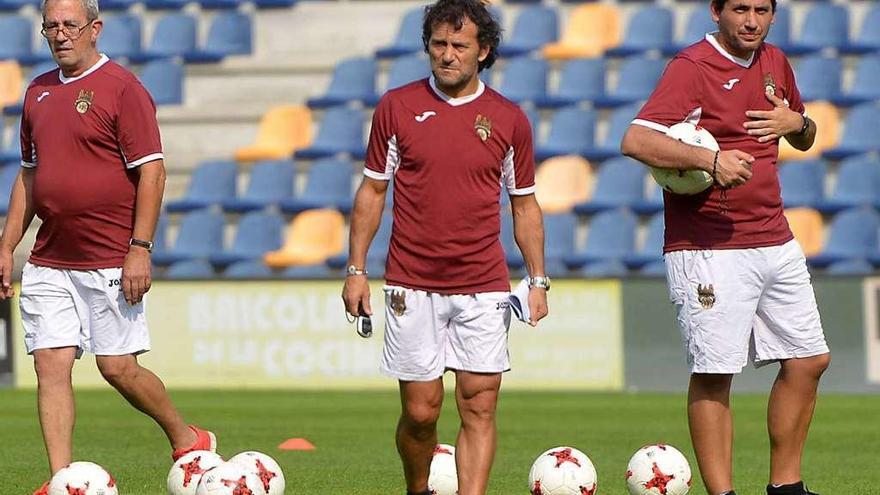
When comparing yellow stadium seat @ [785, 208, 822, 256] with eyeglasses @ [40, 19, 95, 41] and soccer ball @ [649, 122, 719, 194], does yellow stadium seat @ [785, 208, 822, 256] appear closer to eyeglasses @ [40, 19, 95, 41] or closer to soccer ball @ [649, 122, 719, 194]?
soccer ball @ [649, 122, 719, 194]

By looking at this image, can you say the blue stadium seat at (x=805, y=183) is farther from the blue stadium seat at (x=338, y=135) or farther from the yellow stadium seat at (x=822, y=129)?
the blue stadium seat at (x=338, y=135)

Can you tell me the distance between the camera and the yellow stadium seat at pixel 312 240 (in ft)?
68.0

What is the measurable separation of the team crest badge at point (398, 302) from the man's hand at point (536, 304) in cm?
53

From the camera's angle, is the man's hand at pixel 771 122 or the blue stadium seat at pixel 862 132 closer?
the man's hand at pixel 771 122

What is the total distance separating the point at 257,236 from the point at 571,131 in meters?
3.87

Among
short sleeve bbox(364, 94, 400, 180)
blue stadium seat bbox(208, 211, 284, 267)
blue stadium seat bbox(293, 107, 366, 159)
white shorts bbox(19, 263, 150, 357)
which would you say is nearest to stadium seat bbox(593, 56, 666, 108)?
blue stadium seat bbox(293, 107, 366, 159)

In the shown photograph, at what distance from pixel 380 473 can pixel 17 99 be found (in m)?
15.6

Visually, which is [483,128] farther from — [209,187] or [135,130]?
[209,187]

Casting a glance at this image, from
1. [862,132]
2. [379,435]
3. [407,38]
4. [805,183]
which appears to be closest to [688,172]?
[379,435]

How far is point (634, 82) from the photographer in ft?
70.4

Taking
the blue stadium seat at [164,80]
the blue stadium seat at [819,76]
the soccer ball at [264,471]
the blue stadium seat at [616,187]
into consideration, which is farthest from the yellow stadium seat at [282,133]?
the soccer ball at [264,471]

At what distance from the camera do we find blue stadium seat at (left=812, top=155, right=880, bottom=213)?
19.7 meters

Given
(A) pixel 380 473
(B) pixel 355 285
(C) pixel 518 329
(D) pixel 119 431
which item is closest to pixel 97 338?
(B) pixel 355 285

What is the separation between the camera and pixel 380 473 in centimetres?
1012
